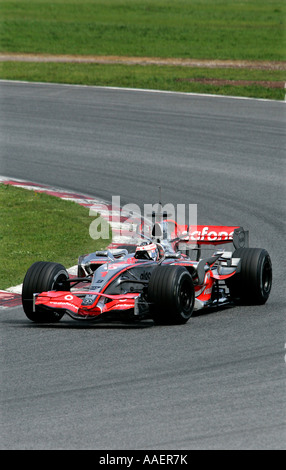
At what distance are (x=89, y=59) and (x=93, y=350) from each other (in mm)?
26792

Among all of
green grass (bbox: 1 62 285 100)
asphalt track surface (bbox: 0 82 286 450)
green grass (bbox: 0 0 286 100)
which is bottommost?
asphalt track surface (bbox: 0 82 286 450)

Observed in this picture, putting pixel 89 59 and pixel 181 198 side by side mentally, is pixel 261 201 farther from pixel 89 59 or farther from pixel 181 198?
pixel 89 59

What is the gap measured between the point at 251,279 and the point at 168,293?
1.78 meters

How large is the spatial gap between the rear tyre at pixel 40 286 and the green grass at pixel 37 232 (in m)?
1.72

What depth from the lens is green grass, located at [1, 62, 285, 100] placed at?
28.2m

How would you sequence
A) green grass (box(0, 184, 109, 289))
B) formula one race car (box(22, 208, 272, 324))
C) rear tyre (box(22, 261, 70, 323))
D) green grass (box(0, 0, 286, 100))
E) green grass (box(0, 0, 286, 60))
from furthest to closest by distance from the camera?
green grass (box(0, 0, 286, 60)), green grass (box(0, 0, 286, 100)), green grass (box(0, 184, 109, 289)), rear tyre (box(22, 261, 70, 323)), formula one race car (box(22, 208, 272, 324))

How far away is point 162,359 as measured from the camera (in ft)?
28.9

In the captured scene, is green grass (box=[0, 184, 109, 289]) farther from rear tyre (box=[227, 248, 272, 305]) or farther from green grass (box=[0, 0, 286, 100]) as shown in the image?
green grass (box=[0, 0, 286, 100])

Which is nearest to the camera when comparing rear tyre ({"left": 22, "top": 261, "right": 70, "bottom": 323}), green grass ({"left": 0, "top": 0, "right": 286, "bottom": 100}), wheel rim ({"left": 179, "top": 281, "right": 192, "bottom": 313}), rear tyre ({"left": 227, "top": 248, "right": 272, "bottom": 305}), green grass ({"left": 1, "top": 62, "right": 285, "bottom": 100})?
wheel rim ({"left": 179, "top": 281, "right": 192, "bottom": 313})

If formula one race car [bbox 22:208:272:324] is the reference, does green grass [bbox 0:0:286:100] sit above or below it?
above

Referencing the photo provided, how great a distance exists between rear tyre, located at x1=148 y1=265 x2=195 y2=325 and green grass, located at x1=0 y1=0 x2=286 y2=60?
84.2ft

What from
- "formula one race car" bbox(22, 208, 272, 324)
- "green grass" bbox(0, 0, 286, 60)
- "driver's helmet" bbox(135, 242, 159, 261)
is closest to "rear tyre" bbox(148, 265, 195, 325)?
"formula one race car" bbox(22, 208, 272, 324)

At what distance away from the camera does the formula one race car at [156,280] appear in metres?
10.0
